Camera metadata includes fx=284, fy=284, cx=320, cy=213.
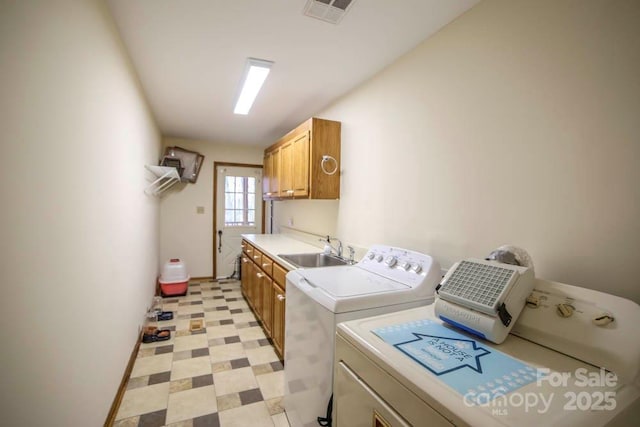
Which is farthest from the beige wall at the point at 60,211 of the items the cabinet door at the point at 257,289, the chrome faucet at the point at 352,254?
the chrome faucet at the point at 352,254

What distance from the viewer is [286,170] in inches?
134

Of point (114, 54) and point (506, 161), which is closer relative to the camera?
point (506, 161)

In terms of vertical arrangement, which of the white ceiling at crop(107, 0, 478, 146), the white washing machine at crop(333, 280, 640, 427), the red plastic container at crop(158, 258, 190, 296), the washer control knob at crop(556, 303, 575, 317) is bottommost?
the red plastic container at crop(158, 258, 190, 296)

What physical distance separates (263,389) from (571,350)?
196 centimetres

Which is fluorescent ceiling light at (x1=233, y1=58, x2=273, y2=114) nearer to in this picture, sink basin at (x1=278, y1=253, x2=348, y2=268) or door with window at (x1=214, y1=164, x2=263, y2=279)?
sink basin at (x1=278, y1=253, x2=348, y2=268)

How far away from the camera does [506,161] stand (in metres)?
1.43

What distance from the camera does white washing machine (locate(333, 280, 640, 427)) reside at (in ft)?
2.21

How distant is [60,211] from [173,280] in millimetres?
3433

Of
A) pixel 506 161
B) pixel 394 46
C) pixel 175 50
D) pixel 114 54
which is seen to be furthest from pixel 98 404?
pixel 394 46

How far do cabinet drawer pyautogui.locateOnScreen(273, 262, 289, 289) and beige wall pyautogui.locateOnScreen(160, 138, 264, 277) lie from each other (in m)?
2.96

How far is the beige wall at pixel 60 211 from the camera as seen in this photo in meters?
0.82

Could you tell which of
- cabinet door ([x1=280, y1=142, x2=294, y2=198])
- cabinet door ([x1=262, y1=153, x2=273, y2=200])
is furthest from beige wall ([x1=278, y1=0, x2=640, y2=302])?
cabinet door ([x1=262, y1=153, x2=273, y2=200])

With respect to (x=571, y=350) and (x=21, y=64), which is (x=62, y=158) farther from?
(x=571, y=350)

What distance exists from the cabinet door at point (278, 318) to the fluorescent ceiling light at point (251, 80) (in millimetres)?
1831
